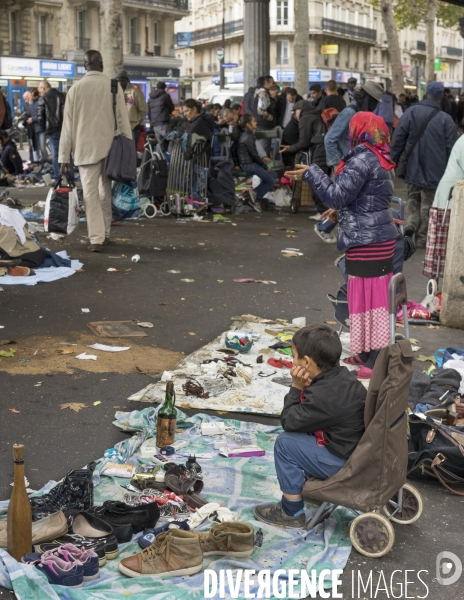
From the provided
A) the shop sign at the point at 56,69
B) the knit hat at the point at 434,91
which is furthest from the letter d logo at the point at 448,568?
the shop sign at the point at 56,69

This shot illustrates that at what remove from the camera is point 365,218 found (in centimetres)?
660

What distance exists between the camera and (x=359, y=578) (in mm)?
4027

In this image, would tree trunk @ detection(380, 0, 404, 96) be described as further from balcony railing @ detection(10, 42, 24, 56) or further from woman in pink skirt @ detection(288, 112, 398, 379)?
woman in pink skirt @ detection(288, 112, 398, 379)

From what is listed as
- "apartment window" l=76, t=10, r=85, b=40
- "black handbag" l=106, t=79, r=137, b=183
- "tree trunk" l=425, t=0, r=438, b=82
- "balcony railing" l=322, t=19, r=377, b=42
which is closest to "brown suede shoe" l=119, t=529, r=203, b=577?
"black handbag" l=106, t=79, r=137, b=183

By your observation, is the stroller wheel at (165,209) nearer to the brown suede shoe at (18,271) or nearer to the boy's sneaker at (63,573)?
the brown suede shoe at (18,271)

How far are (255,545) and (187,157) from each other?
10.7 metres

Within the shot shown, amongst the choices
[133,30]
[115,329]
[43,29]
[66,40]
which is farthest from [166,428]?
[133,30]

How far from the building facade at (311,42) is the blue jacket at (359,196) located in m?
66.8

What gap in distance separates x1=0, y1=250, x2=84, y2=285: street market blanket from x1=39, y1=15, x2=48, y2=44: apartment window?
44.8 m

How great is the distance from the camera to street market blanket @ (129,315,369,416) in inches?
244

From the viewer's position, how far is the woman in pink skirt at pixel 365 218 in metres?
6.43

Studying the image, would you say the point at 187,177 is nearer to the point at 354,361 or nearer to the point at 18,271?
the point at 18,271

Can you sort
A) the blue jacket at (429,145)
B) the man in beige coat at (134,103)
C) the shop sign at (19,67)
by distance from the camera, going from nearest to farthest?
the blue jacket at (429,145) < the man in beige coat at (134,103) < the shop sign at (19,67)

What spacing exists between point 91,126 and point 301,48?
1868 centimetres
